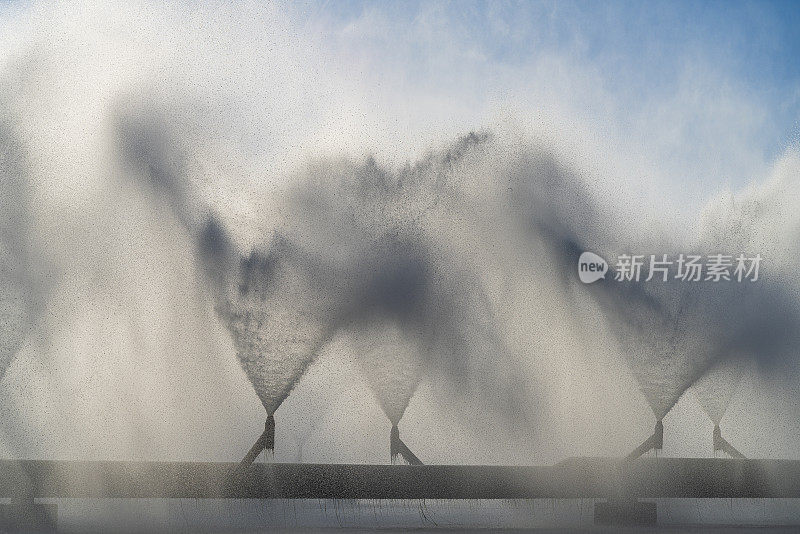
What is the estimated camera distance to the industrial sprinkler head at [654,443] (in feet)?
65.6

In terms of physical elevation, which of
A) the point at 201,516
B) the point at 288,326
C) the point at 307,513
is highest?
the point at 288,326

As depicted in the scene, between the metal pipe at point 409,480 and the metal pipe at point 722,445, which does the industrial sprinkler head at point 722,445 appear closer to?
the metal pipe at point 722,445

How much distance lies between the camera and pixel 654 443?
20.6m

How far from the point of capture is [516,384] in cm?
2256

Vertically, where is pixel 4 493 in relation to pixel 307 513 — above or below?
above

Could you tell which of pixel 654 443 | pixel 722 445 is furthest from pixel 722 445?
pixel 654 443

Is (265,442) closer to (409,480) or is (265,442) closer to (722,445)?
(409,480)

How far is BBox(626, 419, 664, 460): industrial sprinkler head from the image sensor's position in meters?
20.0

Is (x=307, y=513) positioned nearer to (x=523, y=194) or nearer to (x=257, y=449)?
(x=257, y=449)

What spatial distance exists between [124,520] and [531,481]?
729 centimetres

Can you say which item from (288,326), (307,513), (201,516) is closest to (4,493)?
(201,516)

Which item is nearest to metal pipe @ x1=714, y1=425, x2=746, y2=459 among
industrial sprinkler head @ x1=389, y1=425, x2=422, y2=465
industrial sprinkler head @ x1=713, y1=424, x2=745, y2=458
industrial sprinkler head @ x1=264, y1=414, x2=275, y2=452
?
industrial sprinkler head @ x1=713, y1=424, x2=745, y2=458

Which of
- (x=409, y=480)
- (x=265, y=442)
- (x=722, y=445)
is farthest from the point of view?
(x=722, y=445)

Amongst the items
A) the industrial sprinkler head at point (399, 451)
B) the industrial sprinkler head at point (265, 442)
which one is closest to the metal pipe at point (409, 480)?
the industrial sprinkler head at point (265, 442)
